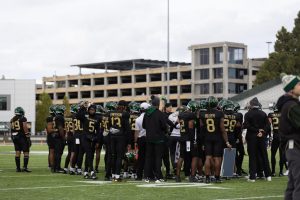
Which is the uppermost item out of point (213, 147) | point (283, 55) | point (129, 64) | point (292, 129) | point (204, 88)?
point (129, 64)

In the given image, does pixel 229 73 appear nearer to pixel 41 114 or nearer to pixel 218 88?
pixel 218 88

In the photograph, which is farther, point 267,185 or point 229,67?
point 229,67

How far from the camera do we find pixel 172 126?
56.9ft

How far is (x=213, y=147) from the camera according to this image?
1627 centimetres

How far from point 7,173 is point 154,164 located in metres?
5.22

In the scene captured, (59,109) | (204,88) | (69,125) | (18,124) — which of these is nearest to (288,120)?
(69,125)

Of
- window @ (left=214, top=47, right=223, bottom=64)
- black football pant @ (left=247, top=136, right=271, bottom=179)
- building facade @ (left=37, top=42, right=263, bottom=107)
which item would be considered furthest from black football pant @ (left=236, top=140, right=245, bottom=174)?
window @ (left=214, top=47, right=223, bottom=64)

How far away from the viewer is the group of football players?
53.4 feet

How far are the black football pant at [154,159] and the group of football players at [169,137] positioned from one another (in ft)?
0.46

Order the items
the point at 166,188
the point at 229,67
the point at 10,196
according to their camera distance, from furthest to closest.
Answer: the point at 229,67, the point at 166,188, the point at 10,196

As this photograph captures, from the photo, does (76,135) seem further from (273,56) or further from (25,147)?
→ (273,56)

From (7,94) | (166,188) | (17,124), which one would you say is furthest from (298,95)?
(7,94)

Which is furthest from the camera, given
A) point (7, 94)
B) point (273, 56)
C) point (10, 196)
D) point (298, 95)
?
point (7, 94)

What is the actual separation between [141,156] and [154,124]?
1.30 m
